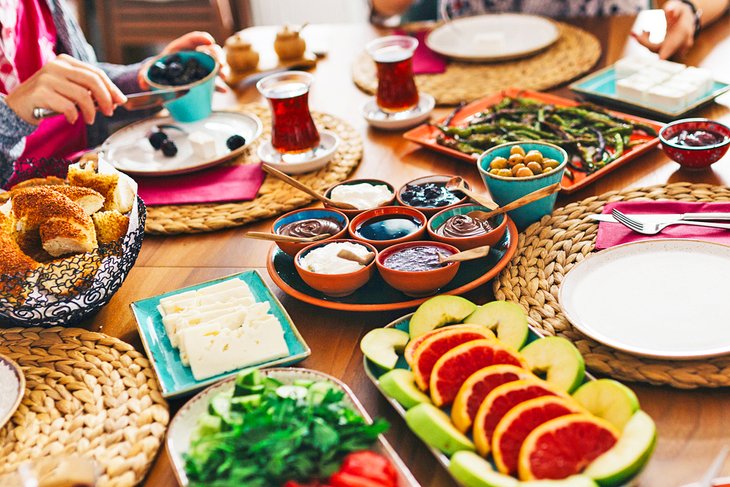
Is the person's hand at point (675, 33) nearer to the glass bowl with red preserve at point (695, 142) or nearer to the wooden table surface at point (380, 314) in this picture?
the wooden table surface at point (380, 314)

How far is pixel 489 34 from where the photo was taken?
251 centimetres

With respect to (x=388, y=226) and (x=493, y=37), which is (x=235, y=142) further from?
(x=493, y=37)

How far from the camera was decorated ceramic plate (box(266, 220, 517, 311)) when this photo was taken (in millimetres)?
1277

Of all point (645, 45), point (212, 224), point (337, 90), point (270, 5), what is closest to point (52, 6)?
point (337, 90)

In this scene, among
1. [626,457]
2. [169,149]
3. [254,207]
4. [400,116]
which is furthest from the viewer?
[400,116]

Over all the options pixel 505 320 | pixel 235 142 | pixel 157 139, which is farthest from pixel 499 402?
pixel 157 139

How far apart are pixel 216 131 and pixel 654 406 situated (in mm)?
1496

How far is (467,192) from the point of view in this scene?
1.47m

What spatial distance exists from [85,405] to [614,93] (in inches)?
63.3

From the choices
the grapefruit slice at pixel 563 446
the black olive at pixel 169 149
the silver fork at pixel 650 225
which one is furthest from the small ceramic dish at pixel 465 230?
the black olive at pixel 169 149

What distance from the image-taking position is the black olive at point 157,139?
2021 mm

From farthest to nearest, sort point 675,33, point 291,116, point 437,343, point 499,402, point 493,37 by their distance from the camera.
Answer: point 493,37
point 675,33
point 291,116
point 437,343
point 499,402

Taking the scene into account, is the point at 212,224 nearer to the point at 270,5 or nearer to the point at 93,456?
the point at 93,456

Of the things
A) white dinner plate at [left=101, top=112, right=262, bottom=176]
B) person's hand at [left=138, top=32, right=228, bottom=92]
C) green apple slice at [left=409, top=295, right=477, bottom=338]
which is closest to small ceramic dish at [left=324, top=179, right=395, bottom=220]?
green apple slice at [left=409, top=295, right=477, bottom=338]
